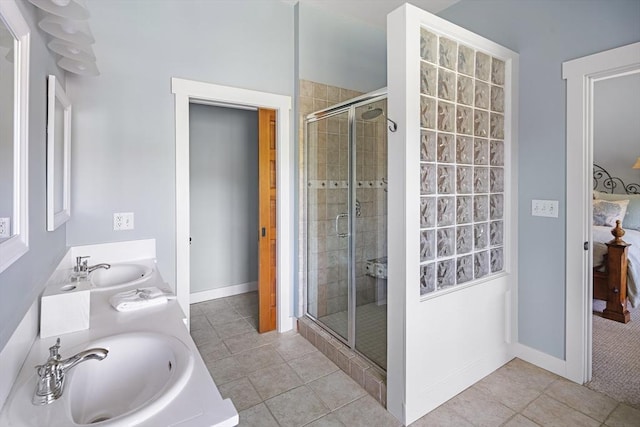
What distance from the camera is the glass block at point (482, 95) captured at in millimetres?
2211

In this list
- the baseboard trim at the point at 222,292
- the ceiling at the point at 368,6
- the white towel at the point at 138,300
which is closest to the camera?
the white towel at the point at 138,300

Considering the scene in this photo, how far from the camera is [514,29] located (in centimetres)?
244

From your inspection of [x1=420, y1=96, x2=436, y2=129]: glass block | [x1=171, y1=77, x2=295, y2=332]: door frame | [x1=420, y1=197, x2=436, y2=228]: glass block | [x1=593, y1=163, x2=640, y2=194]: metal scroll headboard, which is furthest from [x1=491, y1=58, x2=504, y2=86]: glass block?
[x1=593, y1=163, x2=640, y2=194]: metal scroll headboard

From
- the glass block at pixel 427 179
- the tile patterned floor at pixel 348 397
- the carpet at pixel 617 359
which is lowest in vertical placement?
the tile patterned floor at pixel 348 397

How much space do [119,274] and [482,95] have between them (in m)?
2.66

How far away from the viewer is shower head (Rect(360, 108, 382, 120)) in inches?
94.5

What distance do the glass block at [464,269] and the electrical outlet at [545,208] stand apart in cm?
63

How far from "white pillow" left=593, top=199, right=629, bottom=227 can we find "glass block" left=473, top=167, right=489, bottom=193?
10.2 feet

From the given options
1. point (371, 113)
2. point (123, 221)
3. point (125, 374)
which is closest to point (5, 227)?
point (125, 374)

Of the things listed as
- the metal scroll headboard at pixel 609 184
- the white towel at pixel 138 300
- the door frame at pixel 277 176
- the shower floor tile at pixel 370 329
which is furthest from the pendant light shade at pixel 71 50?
the metal scroll headboard at pixel 609 184

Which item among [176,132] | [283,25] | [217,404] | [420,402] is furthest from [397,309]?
[283,25]

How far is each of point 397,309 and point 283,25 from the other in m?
2.52

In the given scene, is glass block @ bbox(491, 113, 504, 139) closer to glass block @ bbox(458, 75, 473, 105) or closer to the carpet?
glass block @ bbox(458, 75, 473, 105)

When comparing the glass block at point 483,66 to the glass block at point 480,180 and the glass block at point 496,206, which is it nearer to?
the glass block at point 480,180
